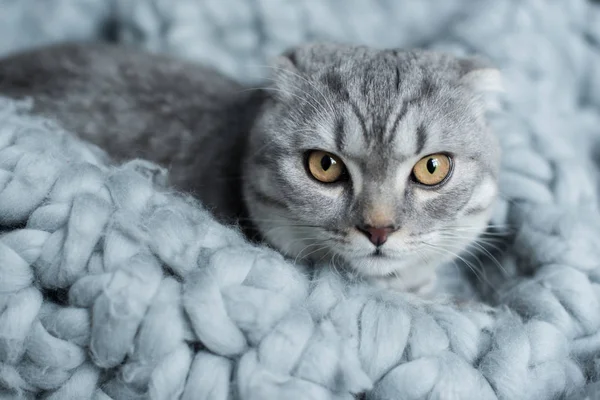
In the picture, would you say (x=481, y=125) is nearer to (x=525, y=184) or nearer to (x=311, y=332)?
(x=525, y=184)

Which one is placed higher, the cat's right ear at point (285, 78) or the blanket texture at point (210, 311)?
the cat's right ear at point (285, 78)

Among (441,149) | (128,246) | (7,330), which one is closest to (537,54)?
(441,149)

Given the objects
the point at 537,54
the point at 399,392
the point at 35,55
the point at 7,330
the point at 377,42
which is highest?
the point at 537,54

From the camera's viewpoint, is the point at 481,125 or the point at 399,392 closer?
the point at 399,392

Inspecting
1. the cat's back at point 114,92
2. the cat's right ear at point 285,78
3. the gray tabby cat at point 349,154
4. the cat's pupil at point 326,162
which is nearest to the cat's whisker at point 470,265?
the gray tabby cat at point 349,154

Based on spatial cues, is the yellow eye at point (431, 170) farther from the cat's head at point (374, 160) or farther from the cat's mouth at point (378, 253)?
the cat's mouth at point (378, 253)

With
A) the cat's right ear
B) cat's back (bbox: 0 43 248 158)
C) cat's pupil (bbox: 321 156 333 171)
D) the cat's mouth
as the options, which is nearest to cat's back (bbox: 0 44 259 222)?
cat's back (bbox: 0 43 248 158)

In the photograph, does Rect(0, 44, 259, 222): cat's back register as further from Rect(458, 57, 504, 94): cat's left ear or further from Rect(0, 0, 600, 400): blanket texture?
Rect(458, 57, 504, 94): cat's left ear
